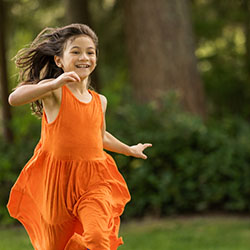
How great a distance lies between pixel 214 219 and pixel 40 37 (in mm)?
4458

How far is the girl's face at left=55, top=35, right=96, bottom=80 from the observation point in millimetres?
3711

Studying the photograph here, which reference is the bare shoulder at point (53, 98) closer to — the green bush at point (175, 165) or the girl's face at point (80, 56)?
the girl's face at point (80, 56)

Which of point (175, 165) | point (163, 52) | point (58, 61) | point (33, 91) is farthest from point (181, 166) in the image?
point (33, 91)

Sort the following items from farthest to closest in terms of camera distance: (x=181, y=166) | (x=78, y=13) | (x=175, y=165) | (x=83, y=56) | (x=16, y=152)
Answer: (x=78, y=13) → (x=16, y=152) → (x=175, y=165) → (x=181, y=166) → (x=83, y=56)

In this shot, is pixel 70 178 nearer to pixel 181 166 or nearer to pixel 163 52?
pixel 181 166

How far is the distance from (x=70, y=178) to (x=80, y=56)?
0.84 metres

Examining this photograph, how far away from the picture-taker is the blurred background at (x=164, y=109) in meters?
7.72

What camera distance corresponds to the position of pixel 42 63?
4117 mm

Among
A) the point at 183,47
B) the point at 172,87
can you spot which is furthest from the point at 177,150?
the point at 183,47

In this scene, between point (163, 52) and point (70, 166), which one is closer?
point (70, 166)

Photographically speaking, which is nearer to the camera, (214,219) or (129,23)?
Result: (214,219)

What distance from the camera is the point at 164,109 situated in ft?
26.3

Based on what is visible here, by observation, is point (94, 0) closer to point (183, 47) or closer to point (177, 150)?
point (183, 47)

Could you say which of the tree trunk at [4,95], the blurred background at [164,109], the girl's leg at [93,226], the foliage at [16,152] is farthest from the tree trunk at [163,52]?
the girl's leg at [93,226]
